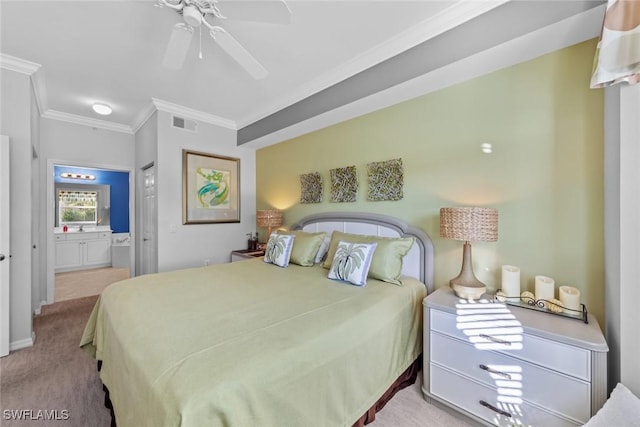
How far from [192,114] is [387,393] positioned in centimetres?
402

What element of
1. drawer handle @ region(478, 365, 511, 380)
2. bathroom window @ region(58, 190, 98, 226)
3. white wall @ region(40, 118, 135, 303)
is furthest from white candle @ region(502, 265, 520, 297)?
bathroom window @ region(58, 190, 98, 226)

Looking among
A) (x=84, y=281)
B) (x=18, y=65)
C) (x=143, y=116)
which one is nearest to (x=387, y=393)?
(x=18, y=65)

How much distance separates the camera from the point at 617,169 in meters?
1.34

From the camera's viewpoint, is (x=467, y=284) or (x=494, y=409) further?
(x=467, y=284)

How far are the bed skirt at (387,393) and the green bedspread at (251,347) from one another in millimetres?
108

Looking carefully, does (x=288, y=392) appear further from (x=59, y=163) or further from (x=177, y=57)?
(x=59, y=163)

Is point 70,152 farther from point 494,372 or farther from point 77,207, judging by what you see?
point 494,372

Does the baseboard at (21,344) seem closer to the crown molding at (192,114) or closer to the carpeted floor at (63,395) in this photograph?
the carpeted floor at (63,395)

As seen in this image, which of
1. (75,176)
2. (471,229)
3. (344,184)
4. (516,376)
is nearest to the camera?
(516,376)

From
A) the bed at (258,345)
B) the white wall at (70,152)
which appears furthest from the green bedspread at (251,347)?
the white wall at (70,152)

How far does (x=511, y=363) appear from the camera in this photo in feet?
4.90

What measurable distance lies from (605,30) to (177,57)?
8.23 ft

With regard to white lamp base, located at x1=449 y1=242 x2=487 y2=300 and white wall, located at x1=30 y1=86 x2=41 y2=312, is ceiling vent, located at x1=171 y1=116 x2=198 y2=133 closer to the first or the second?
white wall, located at x1=30 y1=86 x2=41 y2=312

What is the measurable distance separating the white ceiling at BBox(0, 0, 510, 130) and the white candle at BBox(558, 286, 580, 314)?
74.3 inches
